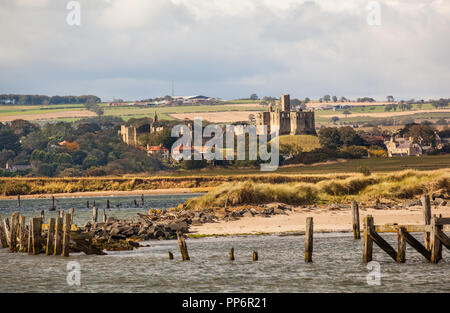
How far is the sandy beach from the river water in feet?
16.7

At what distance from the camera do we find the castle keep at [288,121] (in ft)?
582

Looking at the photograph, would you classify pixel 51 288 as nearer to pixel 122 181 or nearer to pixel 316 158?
pixel 122 181

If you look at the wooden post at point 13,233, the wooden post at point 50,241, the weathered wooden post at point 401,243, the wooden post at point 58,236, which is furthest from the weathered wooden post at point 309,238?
the wooden post at point 13,233

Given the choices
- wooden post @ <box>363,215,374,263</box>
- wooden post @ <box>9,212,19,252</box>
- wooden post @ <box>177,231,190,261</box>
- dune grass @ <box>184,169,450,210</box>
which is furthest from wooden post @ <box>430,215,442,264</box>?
dune grass @ <box>184,169,450,210</box>

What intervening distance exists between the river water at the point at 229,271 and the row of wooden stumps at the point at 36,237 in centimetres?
47

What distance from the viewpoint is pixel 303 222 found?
40.4 meters

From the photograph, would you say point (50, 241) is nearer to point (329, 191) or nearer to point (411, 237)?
point (411, 237)

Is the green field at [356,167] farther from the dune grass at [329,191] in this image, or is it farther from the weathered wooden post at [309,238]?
the weathered wooden post at [309,238]

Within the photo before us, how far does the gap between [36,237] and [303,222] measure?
1564 centimetres

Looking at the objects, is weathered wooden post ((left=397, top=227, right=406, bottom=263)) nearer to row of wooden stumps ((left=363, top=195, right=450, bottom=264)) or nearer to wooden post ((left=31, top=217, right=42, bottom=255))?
row of wooden stumps ((left=363, top=195, right=450, bottom=264))

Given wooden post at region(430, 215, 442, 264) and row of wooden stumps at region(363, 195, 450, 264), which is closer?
wooden post at region(430, 215, 442, 264)

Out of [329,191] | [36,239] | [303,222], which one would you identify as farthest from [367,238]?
[329,191]

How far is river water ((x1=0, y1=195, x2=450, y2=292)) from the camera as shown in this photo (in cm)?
2388
